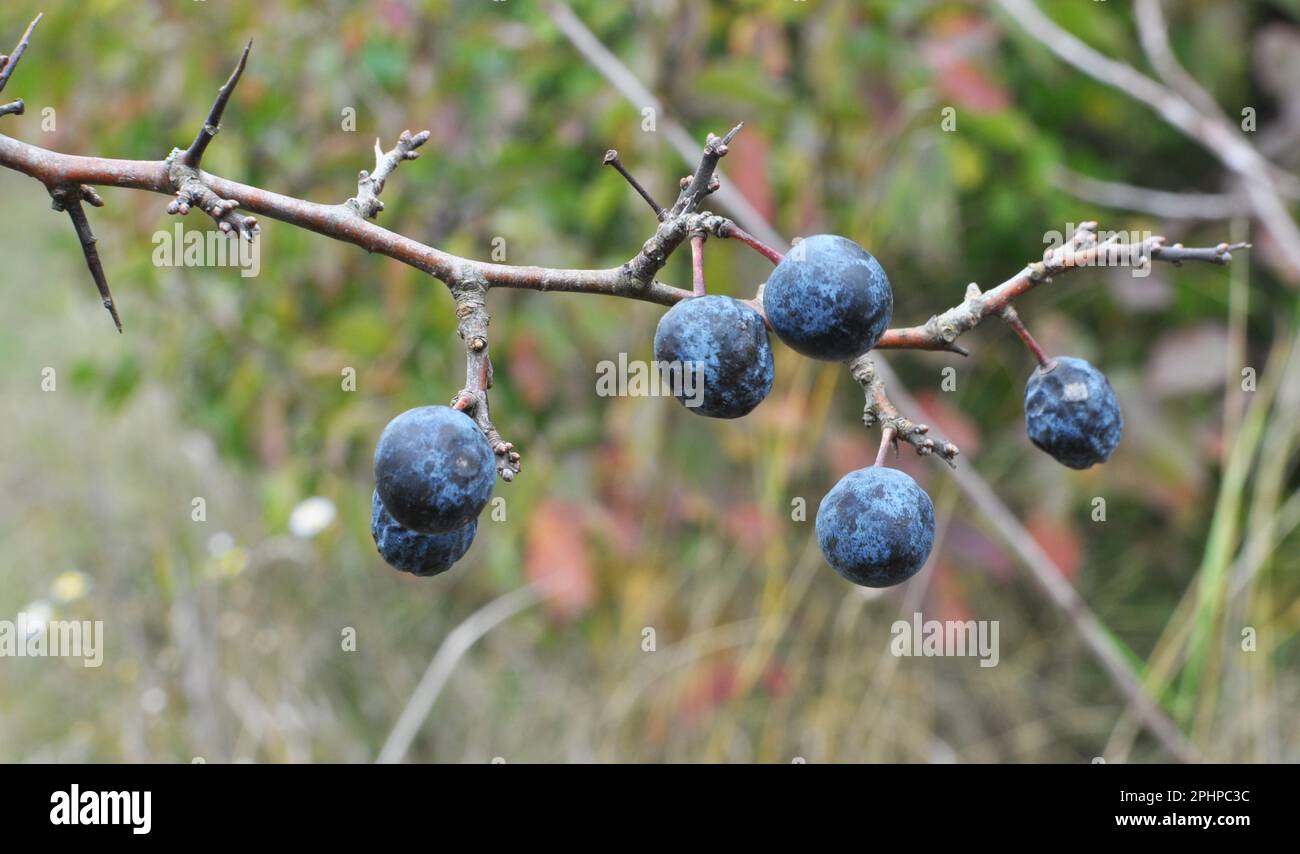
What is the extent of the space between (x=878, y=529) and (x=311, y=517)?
2271 millimetres

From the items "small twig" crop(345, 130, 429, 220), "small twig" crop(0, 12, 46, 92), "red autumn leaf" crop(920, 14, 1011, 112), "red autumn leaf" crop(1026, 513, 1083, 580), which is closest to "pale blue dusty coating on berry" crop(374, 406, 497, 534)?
"small twig" crop(345, 130, 429, 220)

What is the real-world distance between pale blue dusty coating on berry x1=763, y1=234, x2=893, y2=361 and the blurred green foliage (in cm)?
182

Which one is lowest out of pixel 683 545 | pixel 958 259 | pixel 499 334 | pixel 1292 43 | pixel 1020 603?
pixel 1020 603

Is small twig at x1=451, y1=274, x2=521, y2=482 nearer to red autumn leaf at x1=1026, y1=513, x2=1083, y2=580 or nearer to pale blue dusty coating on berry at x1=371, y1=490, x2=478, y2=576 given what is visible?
pale blue dusty coating on berry at x1=371, y1=490, x2=478, y2=576

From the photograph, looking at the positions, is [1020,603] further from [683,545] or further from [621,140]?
[621,140]

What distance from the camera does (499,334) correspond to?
3191 mm

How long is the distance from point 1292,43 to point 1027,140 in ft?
4.44

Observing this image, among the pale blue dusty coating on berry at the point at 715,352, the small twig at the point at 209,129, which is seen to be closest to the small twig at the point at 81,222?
the small twig at the point at 209,129

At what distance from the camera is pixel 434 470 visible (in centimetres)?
102

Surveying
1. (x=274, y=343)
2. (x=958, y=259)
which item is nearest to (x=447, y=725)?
(x=274, y=343)

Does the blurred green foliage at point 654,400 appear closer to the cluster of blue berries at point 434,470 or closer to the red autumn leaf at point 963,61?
the red autumn leaf at point 963,61

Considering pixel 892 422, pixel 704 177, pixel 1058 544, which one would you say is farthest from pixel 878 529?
pixel 1058 544

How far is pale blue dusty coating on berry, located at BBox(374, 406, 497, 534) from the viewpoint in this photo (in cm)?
102
